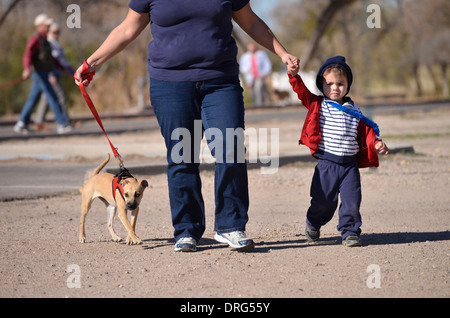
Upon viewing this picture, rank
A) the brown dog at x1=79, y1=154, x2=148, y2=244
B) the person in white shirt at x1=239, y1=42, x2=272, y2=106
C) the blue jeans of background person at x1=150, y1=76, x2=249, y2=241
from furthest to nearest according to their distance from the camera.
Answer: the person in white shirt at x1=239, y1=42, x2=272, y2=106 < the brown dog at x1=79, y1=154, x2=148, y2=244 < the blue jeans of background person at x1=150, y1=76, x2=249, y2=241

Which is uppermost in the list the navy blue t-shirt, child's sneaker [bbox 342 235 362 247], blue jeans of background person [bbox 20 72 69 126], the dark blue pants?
blue jeans of background person [bbox 20 72 69 126]

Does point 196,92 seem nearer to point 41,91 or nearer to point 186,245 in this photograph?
point 186,245

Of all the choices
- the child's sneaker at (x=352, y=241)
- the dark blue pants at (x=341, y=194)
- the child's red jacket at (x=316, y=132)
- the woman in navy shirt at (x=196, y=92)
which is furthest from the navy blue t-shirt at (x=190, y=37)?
the child's sneaker at (x=352, y=241)

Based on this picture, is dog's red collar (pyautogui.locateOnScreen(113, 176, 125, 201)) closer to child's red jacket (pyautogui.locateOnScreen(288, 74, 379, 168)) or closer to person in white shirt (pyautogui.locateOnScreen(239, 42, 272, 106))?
child's red jacket (pyautogui.locateOnScreen(288, 74, 379, 168))

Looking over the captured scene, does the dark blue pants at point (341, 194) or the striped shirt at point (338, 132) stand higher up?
the striped shirt at point (338, 132)

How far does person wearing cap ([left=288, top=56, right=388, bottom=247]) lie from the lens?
544 centimetres

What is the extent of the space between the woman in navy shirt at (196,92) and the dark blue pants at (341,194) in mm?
550

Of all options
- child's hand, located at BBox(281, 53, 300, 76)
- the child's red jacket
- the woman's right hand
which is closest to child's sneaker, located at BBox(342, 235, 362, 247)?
the child's red jacket

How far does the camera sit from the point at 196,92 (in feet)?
17.3

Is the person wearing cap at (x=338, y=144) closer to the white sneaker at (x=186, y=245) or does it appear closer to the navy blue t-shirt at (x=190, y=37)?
the navy blue t-shirt at (x=190, y=37)

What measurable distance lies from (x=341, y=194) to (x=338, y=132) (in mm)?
447

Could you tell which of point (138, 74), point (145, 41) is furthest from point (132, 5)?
point (145, 41)

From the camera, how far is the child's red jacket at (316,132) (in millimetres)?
5427

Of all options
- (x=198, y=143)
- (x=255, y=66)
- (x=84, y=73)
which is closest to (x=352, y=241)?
(x=198, y=143)
